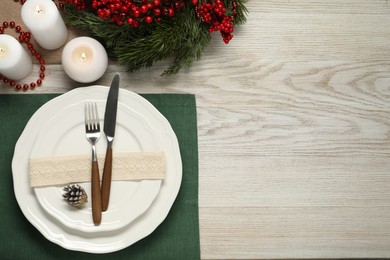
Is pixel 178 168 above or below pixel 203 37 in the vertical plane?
below

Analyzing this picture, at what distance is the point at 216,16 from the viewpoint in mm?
767

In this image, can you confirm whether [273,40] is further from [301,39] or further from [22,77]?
[22,77]

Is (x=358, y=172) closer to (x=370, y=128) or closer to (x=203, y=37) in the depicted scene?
(x=370, y=128)

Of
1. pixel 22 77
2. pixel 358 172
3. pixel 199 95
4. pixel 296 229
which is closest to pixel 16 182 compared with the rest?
pixel 22 77

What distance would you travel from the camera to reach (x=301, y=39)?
88 cm

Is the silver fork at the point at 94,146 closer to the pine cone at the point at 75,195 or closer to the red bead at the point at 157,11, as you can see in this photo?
the pine cone at the point at 75,195

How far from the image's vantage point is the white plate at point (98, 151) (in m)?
0.72

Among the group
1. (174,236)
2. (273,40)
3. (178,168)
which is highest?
(273,40)

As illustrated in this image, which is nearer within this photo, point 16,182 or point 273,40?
point 16,182

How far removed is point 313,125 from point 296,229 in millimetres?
203

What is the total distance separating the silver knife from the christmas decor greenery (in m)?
0.06

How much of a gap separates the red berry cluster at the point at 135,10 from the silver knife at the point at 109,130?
0.10m

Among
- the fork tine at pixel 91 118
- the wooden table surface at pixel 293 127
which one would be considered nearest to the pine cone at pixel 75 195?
the fork tine at pixel 91 118

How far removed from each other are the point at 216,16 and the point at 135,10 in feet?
0.47
